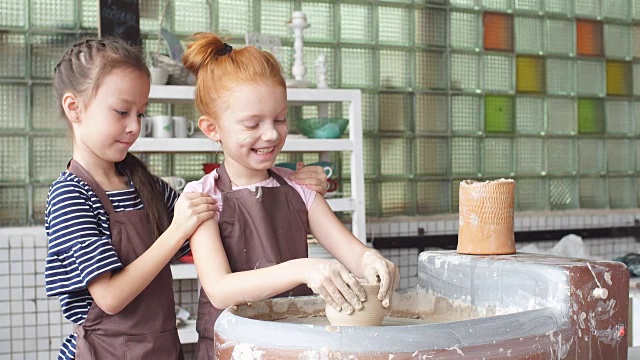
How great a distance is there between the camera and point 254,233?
1.61 metres

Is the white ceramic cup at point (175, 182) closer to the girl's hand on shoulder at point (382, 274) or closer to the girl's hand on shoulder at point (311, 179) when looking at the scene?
the girl's hand on shoulder at point (311, 179)

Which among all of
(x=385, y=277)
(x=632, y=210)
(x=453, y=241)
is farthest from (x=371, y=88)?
(x=385, y=277)

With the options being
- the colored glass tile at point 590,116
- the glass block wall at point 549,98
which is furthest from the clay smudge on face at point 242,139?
the colored glass tile at point 590,116

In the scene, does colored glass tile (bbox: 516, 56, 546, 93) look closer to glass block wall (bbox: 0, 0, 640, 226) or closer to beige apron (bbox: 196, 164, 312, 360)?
glass block wall (bbox: 0, 0, 640, 226)

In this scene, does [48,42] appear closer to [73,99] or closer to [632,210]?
[73,99]

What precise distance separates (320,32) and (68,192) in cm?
272

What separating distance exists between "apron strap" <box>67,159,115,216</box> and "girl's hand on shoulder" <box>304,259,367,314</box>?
24.9 inches

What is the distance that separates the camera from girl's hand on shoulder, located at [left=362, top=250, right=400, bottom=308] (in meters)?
1.25

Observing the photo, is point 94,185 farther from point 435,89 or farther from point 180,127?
point 435,89

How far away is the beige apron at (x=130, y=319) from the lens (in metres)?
1.63

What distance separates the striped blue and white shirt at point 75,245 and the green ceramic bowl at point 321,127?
209cm

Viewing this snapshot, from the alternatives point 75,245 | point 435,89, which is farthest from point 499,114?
point 75,245

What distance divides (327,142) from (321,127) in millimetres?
80

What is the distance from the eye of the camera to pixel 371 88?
4.26 metres
